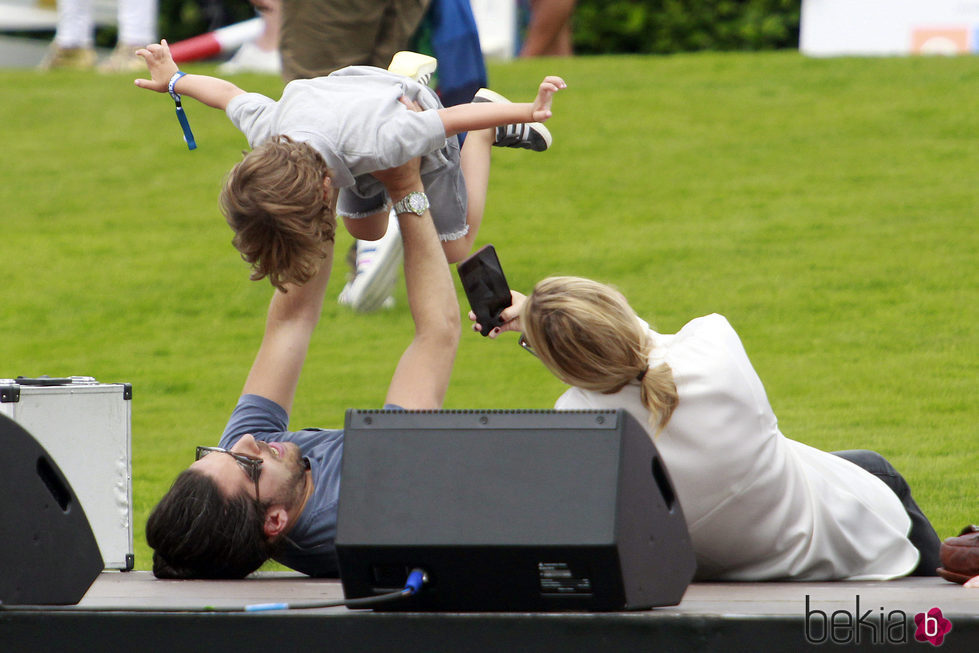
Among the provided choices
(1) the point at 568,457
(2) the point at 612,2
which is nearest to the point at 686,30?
(2) the point at 612,2

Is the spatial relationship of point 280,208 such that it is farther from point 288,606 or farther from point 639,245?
point 639,245

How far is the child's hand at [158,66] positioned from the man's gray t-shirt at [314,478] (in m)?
1.07

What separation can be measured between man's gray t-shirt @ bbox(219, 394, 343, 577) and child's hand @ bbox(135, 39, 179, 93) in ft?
3.51

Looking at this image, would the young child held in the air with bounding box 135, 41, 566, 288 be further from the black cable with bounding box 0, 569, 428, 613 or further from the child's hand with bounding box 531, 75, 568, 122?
the black cable with bounding box 0, 569, 428, 613

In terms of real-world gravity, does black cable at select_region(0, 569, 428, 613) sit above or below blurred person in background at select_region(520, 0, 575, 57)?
above

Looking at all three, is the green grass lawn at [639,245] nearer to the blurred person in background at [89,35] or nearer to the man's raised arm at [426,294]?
the blurred person in background at [89,35]

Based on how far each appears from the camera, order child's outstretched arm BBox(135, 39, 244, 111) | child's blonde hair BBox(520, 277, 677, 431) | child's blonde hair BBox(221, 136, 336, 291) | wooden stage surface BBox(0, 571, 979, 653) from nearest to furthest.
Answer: wooden stage surface BBox(0, 571, 979, 653) < child's blonde hair BBox(520, 277, 677, 431) < child's blonde hair BBox(221, 136, 336, 291) < child's outstretched arm BBox(135, 39, 244, 111)

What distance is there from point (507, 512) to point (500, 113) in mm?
1496

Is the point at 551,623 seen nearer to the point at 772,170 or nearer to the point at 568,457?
the point at 568,457

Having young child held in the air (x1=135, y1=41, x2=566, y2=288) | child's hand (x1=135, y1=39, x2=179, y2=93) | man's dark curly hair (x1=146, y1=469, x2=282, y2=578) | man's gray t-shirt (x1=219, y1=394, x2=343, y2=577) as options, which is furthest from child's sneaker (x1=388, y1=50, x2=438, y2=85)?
man's dark curly hair (x1=146, y1=469, x2=282, y2=578)

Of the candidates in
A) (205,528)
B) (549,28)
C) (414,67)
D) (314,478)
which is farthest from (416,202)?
(549,28)

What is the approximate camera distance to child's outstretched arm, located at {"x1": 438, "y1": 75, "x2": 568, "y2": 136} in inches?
134

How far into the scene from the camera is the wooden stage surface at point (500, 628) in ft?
7.14

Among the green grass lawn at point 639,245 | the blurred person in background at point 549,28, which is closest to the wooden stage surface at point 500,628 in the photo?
the green grass lawn at point 639,245
